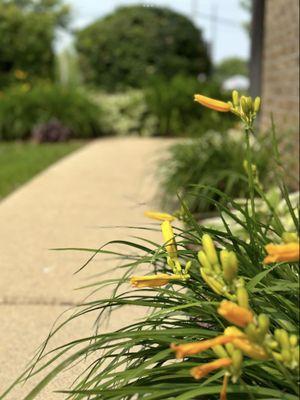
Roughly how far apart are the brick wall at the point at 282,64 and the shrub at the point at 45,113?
6.39 metres

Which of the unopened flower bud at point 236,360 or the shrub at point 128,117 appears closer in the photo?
the unopened flower bud at point 236,360

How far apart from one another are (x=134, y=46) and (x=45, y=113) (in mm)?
4139

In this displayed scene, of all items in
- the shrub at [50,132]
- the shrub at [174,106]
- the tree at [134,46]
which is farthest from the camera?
the tree at [134,46]

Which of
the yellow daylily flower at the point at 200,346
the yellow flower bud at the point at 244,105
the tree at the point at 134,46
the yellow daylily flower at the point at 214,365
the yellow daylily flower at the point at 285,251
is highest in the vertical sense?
the tree at the point at 134,46

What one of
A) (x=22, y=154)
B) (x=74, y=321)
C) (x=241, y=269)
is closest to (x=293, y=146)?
(x=74, y=321)

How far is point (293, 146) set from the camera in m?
5.79

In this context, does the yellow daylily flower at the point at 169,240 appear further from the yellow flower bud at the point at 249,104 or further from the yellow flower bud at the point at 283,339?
the yellow flower bud at the point at 283,339

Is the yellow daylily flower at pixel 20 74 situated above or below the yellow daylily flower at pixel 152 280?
above

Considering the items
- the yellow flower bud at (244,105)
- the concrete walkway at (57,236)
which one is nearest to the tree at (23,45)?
the concrete walkway at (57,236)

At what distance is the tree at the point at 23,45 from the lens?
17.3 m

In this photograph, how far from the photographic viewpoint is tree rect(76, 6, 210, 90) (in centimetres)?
1675

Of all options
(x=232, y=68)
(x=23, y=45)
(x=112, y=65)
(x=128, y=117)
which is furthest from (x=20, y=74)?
(x=232, y=68)

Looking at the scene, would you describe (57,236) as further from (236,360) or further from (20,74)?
(20,74)

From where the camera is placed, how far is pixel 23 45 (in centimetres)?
1728
